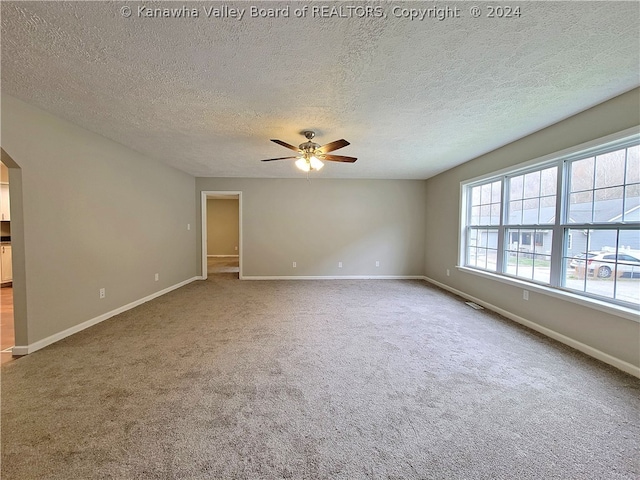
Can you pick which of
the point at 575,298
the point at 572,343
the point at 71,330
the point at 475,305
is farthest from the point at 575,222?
the point at 71,330

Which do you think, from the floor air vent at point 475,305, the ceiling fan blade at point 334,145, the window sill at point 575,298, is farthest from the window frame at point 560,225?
the ceiling fan blade at point 334,145

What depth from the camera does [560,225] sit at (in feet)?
9.23

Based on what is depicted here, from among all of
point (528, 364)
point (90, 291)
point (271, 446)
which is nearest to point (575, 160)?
point (528, 364)

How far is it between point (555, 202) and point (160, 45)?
13.3 feet

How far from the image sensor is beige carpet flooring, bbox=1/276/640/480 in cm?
128

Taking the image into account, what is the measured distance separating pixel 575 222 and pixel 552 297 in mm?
860

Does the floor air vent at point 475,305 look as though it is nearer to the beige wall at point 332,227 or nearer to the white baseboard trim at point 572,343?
the white baseboard trim at point 572,343

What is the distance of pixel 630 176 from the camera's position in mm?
2252

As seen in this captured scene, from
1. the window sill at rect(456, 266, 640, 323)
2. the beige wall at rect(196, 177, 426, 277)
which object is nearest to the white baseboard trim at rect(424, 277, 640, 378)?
the window sill at rect(456, 266, 640, 323)

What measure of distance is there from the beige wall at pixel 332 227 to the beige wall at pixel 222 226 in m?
4.09

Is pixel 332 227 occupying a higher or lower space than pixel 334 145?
lower

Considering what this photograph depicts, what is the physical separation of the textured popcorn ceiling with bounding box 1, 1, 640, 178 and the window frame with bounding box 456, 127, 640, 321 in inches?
15.4

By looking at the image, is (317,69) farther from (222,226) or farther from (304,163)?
(222,226)

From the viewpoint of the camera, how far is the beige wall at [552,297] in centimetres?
217
